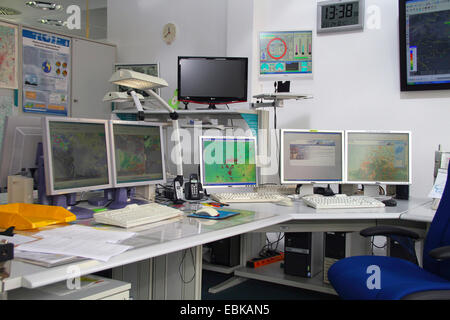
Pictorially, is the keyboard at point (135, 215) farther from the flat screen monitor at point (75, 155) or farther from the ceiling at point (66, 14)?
the ceiling at point (66, 14)

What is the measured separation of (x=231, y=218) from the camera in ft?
5.97

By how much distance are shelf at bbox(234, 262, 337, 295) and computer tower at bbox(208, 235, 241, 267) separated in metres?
0.09

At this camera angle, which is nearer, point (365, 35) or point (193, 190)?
point (193, 190)

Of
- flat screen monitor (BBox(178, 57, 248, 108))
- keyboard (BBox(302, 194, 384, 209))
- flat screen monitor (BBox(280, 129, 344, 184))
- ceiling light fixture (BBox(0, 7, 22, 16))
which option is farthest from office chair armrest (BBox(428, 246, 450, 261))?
ceiling light fixture (BBox(0, 7, 22, 16))

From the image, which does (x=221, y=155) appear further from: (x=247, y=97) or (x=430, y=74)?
(x=430, y=74)

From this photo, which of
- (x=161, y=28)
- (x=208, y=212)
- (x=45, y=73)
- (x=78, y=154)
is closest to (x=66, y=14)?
(x=161, y=28)

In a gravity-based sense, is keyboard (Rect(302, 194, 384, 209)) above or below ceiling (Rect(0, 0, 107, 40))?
below

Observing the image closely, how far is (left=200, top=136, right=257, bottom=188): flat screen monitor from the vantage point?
2.44m

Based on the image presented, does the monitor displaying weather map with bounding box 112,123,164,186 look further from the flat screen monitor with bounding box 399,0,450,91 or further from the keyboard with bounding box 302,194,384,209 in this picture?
the flat screen monitor with bounding box 399,0,450,91

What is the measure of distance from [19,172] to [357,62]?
2.63 metres

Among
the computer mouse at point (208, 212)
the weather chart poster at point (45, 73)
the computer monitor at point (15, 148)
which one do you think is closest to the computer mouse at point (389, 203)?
the computer mouse at point (208, 212)

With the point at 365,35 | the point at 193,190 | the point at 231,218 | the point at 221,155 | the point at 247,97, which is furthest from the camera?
the point at 247,97
